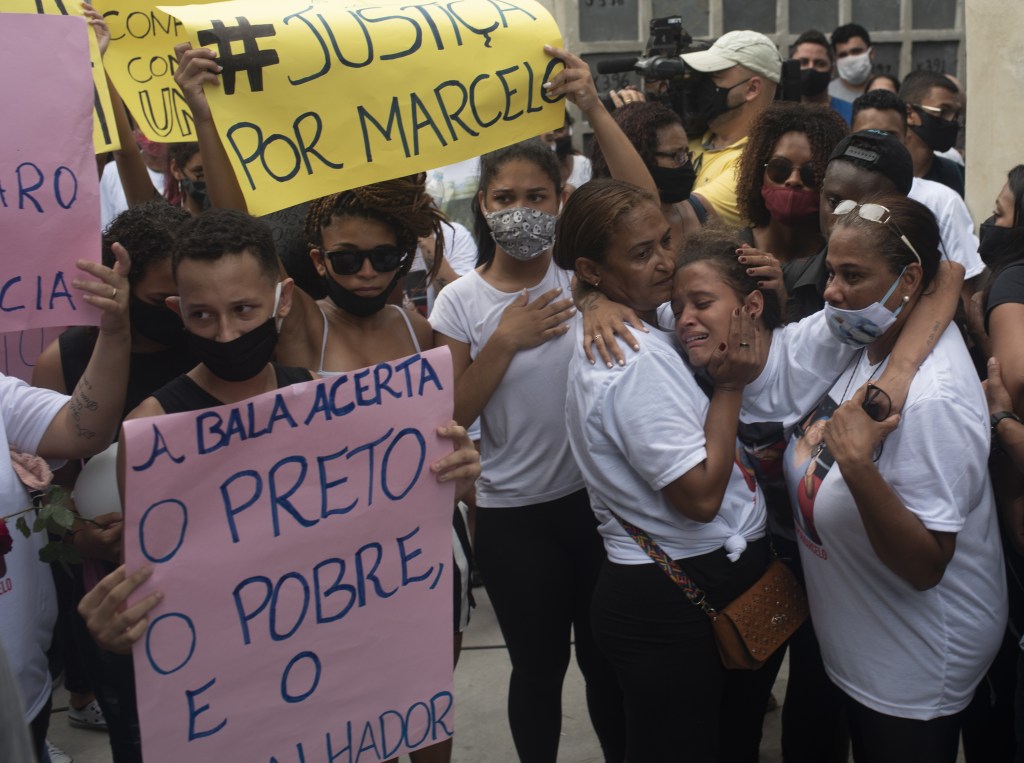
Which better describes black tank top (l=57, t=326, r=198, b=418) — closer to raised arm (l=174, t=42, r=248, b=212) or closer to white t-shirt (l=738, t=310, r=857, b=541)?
raised arm (l=174, t=42, r=248, b=212)

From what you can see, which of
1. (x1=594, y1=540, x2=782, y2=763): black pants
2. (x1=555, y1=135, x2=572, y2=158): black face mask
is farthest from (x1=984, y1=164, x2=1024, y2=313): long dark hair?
(x1=555, y1=135, x2=572, y2=158): black face mask

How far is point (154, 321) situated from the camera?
2682 mm

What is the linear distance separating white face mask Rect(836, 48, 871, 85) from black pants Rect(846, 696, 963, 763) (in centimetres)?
612

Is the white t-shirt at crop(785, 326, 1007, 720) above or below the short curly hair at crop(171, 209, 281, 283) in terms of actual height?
below

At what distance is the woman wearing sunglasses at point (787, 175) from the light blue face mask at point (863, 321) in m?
0.96

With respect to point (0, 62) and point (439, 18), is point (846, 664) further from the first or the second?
point (0, 62)

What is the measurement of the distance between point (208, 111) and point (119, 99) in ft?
4.28

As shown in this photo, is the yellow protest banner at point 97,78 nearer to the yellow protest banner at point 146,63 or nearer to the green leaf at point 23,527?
the yellow protest banner at point 146,63

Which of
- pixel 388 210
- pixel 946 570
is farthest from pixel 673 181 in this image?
pixel 946 570

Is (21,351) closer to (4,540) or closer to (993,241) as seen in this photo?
(4,540)

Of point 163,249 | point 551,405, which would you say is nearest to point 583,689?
point 551,405

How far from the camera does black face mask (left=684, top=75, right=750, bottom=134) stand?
455cm

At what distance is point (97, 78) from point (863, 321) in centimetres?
230

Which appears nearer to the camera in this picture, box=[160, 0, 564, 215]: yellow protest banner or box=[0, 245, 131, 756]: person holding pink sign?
box=[0, 245, 131, 756]: person holding pink sign
